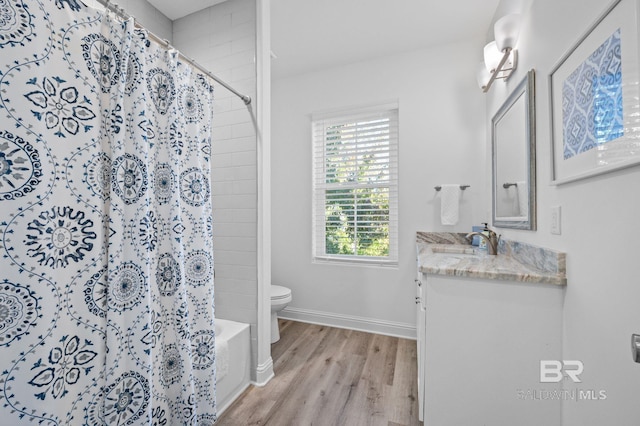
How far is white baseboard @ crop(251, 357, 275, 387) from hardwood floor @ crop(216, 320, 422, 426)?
3cm

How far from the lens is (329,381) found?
1808mm

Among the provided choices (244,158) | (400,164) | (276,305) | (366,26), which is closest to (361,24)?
(366,26)

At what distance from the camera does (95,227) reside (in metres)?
0.88

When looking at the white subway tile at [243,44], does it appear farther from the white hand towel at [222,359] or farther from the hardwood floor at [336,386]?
the hardwood floor at [336,386]

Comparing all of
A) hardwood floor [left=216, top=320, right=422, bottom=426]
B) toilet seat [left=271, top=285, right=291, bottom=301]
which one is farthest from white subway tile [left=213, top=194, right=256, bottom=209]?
hardwood floor [left=216, top=320, right=422, bottom=426]

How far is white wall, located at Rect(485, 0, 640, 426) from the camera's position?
780 millimetres

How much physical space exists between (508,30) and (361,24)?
1051 millimetres

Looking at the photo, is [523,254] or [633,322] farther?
[523,254]

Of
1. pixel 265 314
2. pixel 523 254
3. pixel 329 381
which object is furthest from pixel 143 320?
pixel 523 254

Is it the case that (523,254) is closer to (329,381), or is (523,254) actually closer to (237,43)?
(329,381)

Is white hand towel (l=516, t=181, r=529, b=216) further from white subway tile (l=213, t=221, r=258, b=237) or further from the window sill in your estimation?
white subway tile (l=213, t=221, r=258, b=237)

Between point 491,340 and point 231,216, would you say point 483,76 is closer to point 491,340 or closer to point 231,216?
point 491,340

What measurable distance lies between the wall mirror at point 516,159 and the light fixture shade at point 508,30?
11.9 inches

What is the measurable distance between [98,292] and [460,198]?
249 centimetres
